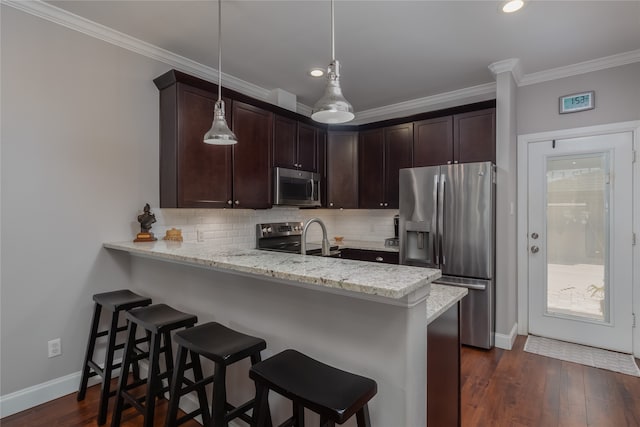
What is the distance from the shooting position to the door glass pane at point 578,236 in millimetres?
3131

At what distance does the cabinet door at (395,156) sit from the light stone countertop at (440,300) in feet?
7.66

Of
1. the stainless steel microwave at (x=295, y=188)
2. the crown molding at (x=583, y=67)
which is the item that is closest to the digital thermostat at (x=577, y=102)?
the crown molding at (x=583, y=67)

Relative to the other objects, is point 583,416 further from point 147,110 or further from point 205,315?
point 147,110

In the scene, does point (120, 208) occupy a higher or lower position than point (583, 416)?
higher

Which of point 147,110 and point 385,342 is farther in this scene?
point 147,110

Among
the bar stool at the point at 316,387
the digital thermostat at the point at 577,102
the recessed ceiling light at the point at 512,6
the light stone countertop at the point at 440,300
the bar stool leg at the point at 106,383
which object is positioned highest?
the recessed ceiling light at the point at 512,6

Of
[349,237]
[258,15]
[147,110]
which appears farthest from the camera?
[349,237]

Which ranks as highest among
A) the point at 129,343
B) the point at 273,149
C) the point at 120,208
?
the point at 273,149

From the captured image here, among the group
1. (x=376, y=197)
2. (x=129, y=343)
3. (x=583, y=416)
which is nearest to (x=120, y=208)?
(x=129, y=343)

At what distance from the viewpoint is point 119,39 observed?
2.61m

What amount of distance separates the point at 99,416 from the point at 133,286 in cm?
94

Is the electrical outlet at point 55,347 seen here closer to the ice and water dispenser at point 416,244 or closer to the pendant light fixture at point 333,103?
the pendant light fixture at point 333,103

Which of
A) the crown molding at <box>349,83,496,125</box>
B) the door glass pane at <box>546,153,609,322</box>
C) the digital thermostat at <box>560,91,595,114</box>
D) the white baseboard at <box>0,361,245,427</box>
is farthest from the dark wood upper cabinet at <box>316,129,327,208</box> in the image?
the white baseboard at <box>0,361,245,427</box>

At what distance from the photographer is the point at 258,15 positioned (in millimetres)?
2371
